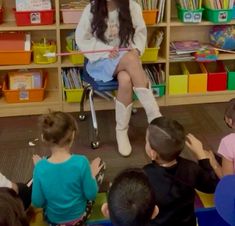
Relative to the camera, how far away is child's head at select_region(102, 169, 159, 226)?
1.11 meters

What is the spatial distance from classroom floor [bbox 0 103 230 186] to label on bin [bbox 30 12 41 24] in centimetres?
69

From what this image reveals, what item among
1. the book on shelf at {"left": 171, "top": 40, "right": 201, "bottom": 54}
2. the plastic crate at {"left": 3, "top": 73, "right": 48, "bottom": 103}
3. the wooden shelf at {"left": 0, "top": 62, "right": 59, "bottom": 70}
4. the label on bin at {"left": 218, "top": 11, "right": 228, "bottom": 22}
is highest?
the label on bin at {"left": 218, "top": 11, "right": 228, "bottom": 22}

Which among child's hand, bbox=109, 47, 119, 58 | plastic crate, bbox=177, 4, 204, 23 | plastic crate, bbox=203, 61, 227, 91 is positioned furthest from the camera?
plastic crate, bbox=203, 61, 227, 91

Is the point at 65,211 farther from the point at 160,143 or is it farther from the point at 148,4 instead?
the point at 148,4

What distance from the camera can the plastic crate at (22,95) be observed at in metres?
3.25

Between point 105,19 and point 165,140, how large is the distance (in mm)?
1343

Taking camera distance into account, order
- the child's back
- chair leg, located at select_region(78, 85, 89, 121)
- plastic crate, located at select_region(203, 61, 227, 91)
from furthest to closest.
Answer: plastic crate, located at select_region(203, 61, 227, 91) < chair leg, located at select_region(78, 85, 89, 121) < the child's back

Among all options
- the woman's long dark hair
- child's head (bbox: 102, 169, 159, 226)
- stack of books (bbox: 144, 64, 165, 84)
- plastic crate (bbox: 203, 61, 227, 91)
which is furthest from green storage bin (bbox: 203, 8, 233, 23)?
child's head (bbox: 102, 169, 159, 226)

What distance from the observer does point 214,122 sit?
3.13 metres

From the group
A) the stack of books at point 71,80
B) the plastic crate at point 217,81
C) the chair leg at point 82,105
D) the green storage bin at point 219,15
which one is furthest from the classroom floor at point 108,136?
the green storage bin at point 219,15

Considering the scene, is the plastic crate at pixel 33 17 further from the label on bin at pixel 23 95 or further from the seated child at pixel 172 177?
the seated child at pixel 172 177

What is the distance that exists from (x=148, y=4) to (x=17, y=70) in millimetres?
1081

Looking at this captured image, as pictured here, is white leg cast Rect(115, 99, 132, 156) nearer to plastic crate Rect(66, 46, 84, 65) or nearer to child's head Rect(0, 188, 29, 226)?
plastic crate Rect(66, 46, 84, 65)

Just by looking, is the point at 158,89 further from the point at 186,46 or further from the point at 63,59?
the point at 63,59
